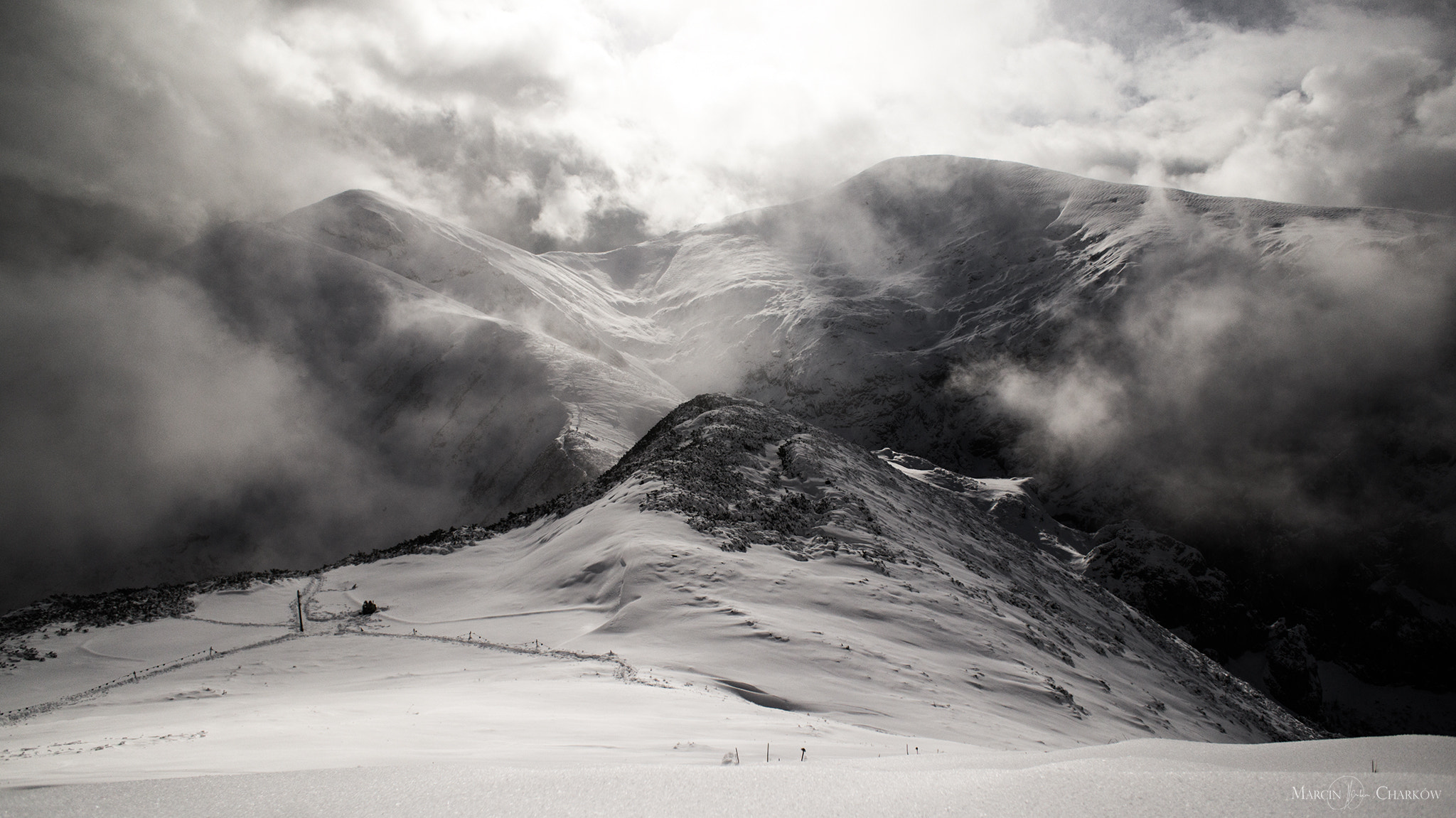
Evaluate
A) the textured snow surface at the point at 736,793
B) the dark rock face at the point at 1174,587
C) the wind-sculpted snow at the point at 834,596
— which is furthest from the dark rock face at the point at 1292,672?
the textured snow surface at the point at 736,793

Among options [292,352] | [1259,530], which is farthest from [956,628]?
A: [1259,530]

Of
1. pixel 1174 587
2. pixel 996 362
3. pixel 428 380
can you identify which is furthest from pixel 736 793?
pixel 996 362

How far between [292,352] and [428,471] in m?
30.0

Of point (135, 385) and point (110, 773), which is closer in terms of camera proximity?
point (110, 773)

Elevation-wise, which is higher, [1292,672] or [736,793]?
[736,793]

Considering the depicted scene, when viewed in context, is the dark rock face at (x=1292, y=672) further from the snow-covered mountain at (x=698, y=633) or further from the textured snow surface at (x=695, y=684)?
the textured snow surface at (x=695, y=684)

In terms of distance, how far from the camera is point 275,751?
5887mm

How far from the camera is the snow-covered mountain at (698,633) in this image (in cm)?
1330

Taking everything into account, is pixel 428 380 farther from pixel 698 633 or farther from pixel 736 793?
pixel 736 793

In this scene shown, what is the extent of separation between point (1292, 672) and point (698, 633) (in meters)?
86.8

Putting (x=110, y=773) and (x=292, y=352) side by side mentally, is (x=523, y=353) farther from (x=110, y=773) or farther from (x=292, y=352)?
(x=110, y=773)

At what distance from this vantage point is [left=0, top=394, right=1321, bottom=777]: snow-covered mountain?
1330cm

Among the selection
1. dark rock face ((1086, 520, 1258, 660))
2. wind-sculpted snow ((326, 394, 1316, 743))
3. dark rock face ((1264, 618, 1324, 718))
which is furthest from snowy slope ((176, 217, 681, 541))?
dark rock face ((1264, 618, 1324, 718))

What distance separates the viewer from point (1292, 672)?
244ft
